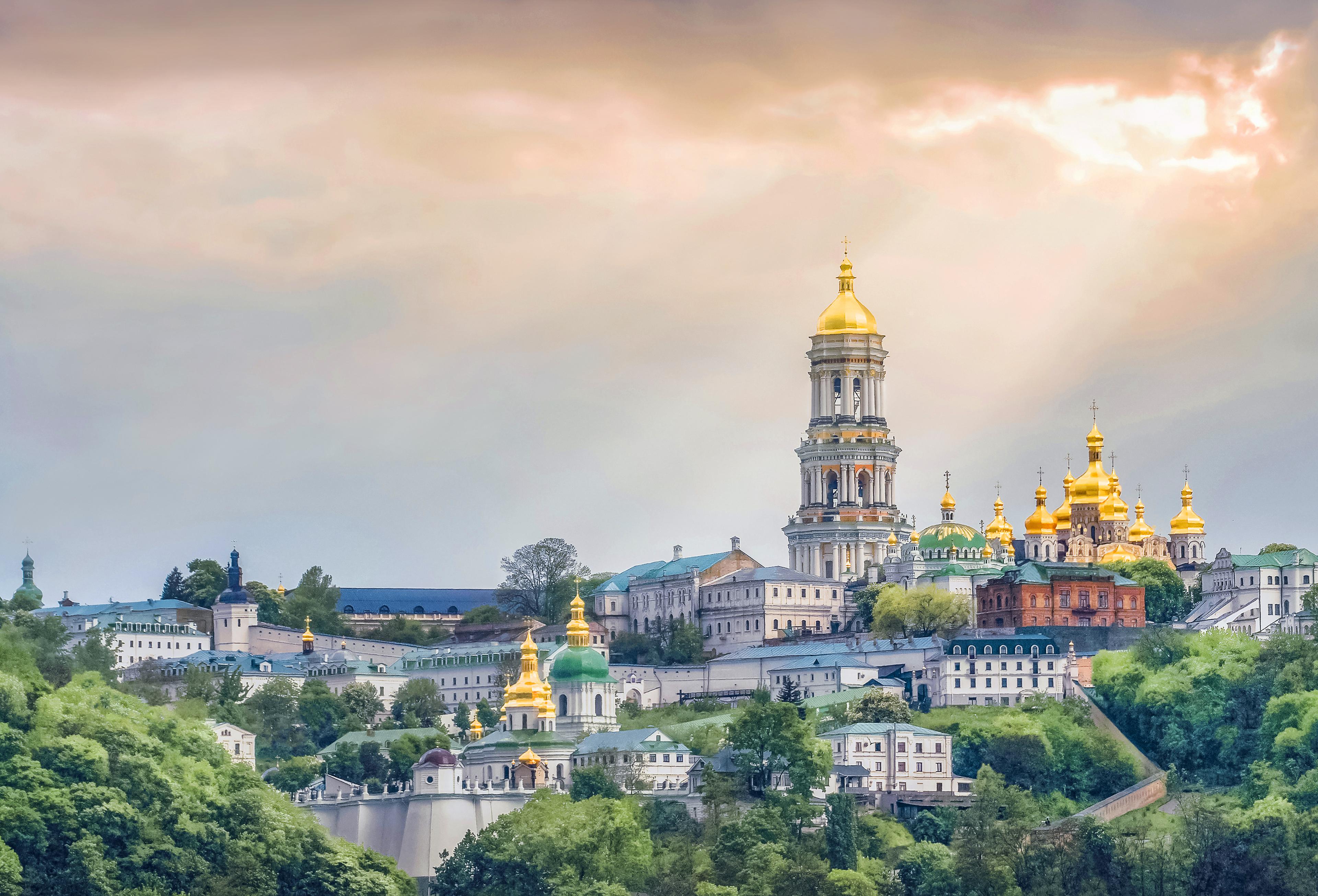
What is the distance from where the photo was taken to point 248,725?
139m

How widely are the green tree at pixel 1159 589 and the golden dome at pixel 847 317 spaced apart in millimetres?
20820

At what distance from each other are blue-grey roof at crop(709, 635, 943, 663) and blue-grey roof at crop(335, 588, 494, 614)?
3338 cm

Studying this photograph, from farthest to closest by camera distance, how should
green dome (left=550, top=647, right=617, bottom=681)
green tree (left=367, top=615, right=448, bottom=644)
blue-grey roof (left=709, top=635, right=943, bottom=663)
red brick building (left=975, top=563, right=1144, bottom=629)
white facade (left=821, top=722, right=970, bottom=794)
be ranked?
green tree (left=367, top=615, right=448, bottom=644)
red brick building (left=975, top=563, right=1144, bottom=629)
blue-grey roof (left=709, top=635, right=943, bottom=663)
green dome (left=550, top=647, right=617, bottom=681)
white facade (left=821, top=722, right=970, bottom=794)

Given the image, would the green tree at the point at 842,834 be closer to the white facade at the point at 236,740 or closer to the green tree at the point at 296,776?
the green tree at the point at 296,776

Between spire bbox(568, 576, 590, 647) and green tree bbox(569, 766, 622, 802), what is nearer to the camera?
green tree bbox(569, 766, 622, 802)

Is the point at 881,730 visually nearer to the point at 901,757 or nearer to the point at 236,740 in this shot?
the point at 901,757

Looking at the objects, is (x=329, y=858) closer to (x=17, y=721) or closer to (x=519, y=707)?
(x=17, y=721)

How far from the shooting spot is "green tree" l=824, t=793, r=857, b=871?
370 ft

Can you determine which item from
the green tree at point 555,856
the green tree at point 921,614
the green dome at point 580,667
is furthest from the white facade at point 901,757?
the green tree at point 921,614

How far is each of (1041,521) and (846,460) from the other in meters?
12.5

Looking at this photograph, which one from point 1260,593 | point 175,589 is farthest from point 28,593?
point 1260,593

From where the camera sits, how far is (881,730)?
12656cm

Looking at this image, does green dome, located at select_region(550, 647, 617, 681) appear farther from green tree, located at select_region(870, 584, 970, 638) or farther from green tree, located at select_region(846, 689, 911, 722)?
green tree, located at select_region(870, 584, 970, 638)

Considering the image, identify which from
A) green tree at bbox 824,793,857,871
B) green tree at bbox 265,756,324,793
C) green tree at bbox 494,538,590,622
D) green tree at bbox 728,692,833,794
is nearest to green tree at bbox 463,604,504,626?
green tree at bbox 494,538,590,622
